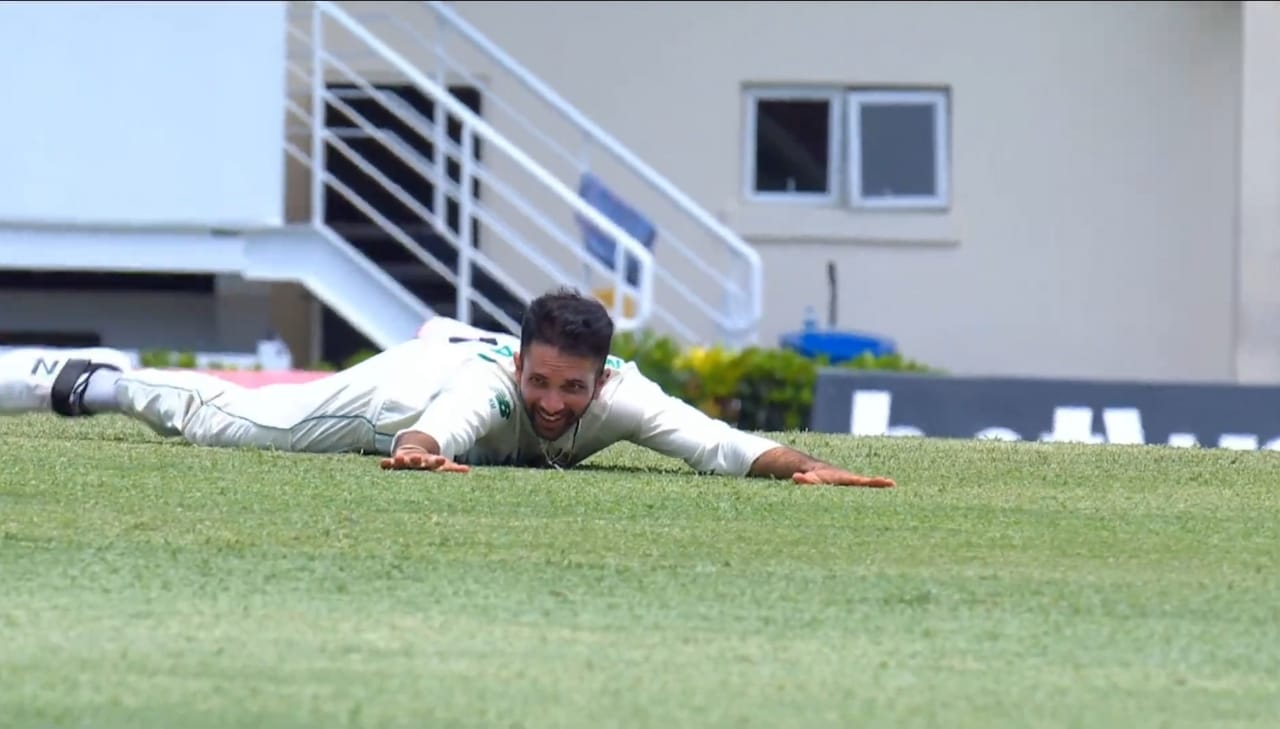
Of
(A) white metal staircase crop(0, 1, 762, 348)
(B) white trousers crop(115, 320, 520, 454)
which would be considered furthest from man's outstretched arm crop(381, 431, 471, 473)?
(A) white metal staircase crop(0, 1, 762, 348)

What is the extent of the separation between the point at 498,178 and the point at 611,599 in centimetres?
1122

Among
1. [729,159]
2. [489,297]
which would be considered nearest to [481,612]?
[489,297]

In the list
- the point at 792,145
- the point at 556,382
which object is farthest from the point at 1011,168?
the point at 556,382

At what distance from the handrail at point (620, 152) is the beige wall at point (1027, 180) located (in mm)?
948

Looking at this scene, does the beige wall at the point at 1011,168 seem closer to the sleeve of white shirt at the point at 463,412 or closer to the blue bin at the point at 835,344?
the blue bin at the point at 835,344

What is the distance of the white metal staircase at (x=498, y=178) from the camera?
49.4 feet

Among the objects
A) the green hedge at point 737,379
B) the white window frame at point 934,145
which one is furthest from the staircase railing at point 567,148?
the green hedge at point 737,379

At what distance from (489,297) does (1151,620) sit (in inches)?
411

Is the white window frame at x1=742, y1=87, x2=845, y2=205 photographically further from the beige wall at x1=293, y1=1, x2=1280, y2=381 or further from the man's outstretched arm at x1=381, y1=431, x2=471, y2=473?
the man's outstretched arm at x1=381, y1=431, x2=471, y2=473

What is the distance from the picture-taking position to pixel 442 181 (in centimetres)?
1429

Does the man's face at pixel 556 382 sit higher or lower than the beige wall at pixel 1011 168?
lower

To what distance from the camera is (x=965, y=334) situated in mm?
16797

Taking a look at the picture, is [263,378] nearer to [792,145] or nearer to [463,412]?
[463,412]

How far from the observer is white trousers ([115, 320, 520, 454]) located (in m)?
7.69
